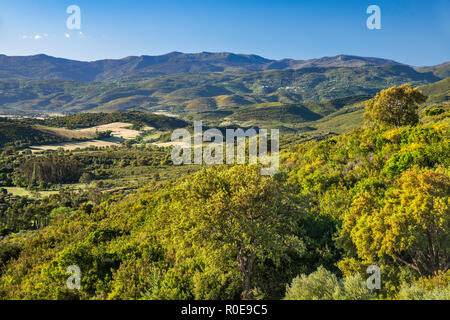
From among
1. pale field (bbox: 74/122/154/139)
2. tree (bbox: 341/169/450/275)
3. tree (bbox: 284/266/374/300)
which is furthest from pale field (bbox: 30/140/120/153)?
tree (bbox: 341/169/450/275)

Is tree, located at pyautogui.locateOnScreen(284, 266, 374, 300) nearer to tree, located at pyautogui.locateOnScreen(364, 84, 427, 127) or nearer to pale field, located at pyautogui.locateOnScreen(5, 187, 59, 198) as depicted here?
tree, located at pyautogui.locateOnScreen(364, 84, 427, 127)

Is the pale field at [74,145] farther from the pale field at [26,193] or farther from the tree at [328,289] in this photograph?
the tree at [328,289]

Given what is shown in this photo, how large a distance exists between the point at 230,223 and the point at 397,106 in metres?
32.3

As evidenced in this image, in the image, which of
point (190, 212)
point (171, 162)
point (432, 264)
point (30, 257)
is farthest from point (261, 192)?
point (171, 162)

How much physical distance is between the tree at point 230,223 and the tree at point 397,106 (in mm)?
27532

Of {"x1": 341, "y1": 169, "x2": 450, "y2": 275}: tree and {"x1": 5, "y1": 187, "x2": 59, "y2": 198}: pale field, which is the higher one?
{"x1": 341, "y1": 169, "x2": 450, "y2": 275}: tree

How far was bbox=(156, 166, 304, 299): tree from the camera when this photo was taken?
44.2 feet

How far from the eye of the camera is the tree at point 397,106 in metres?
34.1

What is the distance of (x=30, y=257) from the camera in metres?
21.7

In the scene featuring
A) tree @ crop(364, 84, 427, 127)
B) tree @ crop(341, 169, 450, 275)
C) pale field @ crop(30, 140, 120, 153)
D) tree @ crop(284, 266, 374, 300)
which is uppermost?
tree @ crop(364, 84, 427, 127)

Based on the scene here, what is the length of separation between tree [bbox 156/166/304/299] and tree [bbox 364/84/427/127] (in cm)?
2753

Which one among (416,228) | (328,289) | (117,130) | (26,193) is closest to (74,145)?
(117,130)
